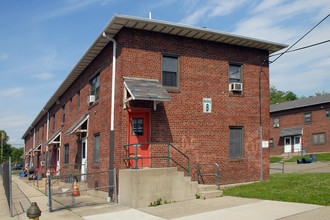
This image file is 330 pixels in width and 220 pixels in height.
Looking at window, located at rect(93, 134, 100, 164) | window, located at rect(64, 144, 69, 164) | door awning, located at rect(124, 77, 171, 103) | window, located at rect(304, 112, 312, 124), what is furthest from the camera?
window, located at rect(304, 112, 312, 124)

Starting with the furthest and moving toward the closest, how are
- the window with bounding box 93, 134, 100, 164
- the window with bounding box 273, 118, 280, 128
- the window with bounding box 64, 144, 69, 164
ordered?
the window with bounding box 273, 118, 280, 128 → the window with bounding box 64, 144, 69, 164 → the window with bounding box 93, 134, 100, 164

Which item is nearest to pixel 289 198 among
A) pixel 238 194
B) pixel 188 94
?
pixel 238 194

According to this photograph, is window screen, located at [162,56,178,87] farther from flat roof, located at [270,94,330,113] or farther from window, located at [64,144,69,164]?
flat roof, located at [270,94,330,113]

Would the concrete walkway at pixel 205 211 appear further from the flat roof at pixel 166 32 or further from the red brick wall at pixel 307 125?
the red brick wall at pixel 307 125

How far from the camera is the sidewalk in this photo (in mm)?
9141

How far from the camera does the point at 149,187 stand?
38.5 ft

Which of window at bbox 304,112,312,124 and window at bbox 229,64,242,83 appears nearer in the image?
window at bbox 229,64,242,83

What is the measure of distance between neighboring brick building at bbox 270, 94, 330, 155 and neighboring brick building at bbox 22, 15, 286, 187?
25.9 m

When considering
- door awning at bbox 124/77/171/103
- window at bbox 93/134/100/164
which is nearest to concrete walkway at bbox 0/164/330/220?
door awning at bbox 124/77/171/103

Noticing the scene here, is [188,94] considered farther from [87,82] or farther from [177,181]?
[87,82]

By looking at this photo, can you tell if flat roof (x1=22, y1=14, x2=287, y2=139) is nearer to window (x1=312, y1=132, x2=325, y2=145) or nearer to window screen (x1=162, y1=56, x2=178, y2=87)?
window screen (x1=162, y1=56, x2=178, y2=87)

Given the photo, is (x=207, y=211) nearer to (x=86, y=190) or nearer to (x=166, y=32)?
(x=86, y=190)

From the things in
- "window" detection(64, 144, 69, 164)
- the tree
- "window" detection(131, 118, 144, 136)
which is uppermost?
the tree

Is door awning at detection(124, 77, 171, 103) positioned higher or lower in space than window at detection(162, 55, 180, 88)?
lower
